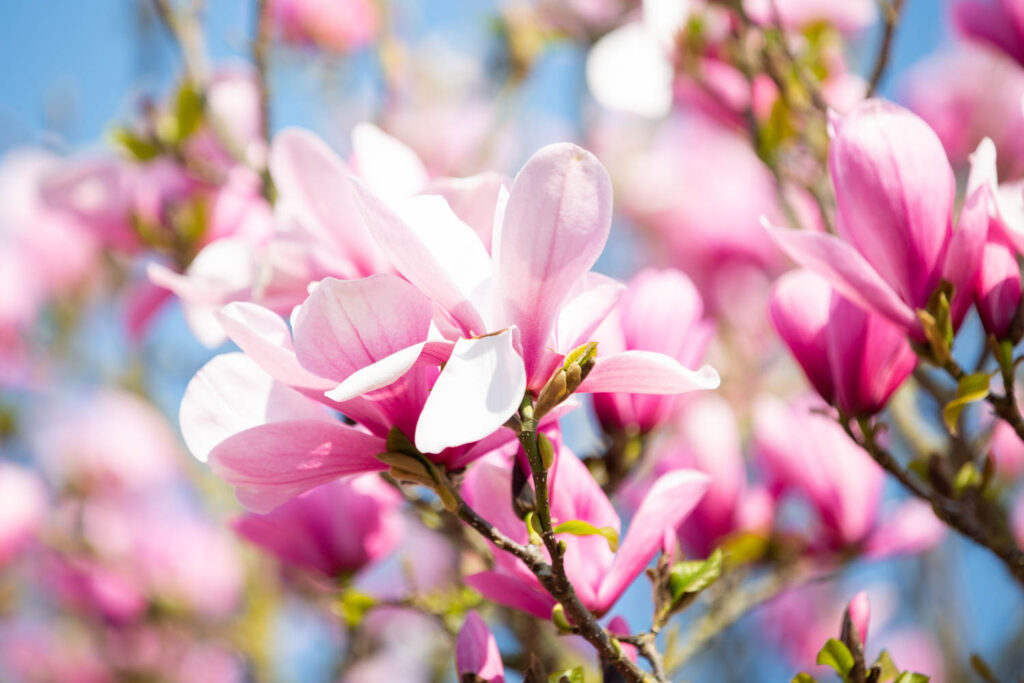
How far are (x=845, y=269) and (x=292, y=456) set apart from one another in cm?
36

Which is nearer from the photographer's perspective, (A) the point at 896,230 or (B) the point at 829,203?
(A) the point at 896,230

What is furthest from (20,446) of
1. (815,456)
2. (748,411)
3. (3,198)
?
(815,456)

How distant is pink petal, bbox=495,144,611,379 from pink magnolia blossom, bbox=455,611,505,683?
221mm

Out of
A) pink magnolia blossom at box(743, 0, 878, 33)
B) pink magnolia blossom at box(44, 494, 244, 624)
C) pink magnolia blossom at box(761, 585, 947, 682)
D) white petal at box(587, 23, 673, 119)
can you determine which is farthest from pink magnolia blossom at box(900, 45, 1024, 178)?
pink magnolia blossom at box(44, 494, 244, 624)

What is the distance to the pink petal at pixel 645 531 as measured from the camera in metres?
0.61

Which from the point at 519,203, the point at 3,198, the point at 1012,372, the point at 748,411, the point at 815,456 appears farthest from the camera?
the point at 3,198

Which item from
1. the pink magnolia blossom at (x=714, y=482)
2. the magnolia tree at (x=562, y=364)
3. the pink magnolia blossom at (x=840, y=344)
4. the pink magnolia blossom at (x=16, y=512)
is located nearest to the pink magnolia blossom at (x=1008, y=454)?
the magnolia tree at (x=562, y=364)

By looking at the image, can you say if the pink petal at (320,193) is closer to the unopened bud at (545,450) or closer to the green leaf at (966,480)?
the unopened bud at (545,450)

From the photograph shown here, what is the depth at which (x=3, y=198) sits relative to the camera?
2.79m

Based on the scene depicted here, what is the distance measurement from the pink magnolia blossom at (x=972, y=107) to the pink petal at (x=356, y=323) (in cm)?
124

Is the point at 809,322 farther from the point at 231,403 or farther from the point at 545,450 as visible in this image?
the point at 231,403

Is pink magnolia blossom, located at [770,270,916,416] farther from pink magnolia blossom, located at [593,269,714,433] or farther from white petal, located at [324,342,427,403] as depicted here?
white petal, located at [324,342,427,403]

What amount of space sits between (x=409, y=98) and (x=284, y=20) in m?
0.39

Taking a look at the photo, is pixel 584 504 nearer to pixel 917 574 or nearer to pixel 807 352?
pixel 807 352
